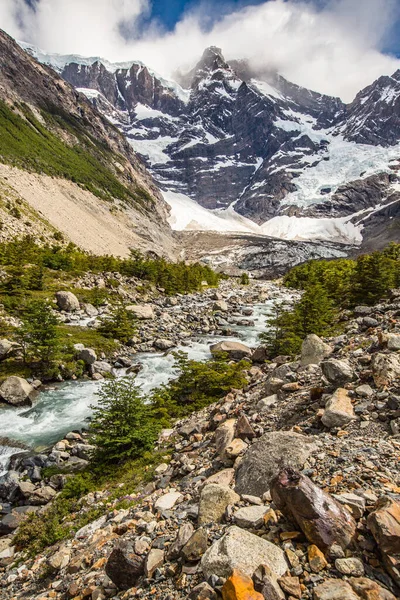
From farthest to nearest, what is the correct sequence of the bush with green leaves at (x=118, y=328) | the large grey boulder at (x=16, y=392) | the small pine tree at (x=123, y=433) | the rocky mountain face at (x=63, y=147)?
the rocky mountain face at (x=63, y=147)
the bush with green leaves at (x=118, y=328)
the large grey boulder at (x=16, y=392)
the small pine tree at (x=123, y=433)

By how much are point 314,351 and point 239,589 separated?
9.29 metres

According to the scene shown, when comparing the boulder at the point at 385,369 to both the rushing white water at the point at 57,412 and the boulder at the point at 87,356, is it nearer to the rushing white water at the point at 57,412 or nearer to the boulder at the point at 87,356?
the rushing white water at the point at 57,412

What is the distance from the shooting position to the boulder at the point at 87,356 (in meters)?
19.8

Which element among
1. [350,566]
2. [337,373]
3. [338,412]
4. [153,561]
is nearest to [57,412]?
[153,561]

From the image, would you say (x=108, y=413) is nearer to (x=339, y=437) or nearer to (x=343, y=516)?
(x=339, y=437)

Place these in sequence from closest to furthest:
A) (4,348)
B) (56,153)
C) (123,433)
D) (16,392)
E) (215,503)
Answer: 1. (215,503)
2. (123,433)
3. (16,392)
4. (4,348)
5. (56,153)

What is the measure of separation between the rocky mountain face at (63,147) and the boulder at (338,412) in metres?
75.9

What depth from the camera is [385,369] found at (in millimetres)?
7105

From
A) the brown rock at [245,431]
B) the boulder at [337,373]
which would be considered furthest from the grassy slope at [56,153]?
the boulder at [337,373]

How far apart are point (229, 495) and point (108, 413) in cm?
677

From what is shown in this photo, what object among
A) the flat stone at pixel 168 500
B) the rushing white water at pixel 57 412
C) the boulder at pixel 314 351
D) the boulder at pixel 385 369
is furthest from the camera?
the rushing white water at pixel 57 412

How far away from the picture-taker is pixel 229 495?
5.07 metres

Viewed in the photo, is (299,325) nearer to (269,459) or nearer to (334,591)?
(269,459)

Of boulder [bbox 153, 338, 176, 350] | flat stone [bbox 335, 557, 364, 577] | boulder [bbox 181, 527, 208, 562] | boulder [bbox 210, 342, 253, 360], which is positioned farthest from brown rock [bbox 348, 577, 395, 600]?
boulder [bbox 153, 338, 176, 350]
